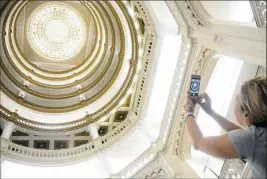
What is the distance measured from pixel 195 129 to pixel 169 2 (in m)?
5.16

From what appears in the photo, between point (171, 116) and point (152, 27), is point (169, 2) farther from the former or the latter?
point (171, 116)

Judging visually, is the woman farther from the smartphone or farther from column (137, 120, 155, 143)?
column (137, 120, 155, 143)

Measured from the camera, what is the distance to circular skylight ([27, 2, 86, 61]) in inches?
803

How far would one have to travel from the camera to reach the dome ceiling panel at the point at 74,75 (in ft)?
46.6

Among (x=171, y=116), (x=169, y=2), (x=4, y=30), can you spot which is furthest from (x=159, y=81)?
(x=4, y=30)

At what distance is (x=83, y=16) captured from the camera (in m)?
20.4

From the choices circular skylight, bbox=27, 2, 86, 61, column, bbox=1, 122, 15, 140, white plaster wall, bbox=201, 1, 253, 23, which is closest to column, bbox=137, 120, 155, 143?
column, bbox=1, 122, 15, 140

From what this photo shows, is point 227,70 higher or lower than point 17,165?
higher

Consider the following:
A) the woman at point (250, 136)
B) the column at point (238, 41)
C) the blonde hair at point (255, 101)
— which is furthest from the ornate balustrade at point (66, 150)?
the blonde hair at point (255, 101)

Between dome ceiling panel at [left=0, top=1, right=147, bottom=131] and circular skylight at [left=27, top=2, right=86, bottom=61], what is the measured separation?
0.59ft

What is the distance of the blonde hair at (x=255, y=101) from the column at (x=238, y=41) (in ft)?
6.52

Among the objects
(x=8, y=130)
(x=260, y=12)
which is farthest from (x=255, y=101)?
(x=8, y=130)

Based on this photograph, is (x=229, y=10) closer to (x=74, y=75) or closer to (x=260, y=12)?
(x=260, y=12)

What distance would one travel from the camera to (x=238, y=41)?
261 inches
